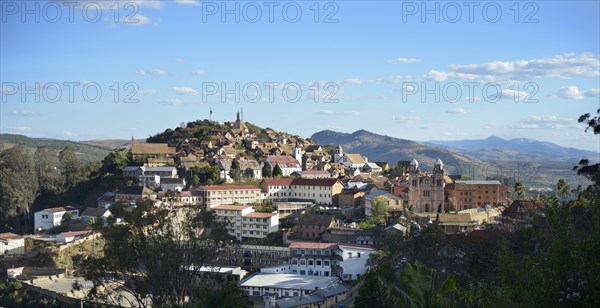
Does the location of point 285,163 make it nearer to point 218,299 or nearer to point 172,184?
point 172,184

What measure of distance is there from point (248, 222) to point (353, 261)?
10.1 metres

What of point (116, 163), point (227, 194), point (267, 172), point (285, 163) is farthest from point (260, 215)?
point (116, 163)

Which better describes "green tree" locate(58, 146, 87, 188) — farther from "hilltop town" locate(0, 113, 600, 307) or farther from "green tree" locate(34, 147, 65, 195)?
"hilltop town" locate(0, 113, 600, 307)

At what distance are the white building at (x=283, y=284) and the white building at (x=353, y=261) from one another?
5.44ft

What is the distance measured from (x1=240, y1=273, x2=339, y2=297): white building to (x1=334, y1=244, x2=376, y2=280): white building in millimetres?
1657

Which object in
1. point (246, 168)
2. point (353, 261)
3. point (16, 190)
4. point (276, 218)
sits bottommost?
point (353, 261)

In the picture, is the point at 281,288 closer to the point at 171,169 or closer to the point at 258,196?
the point at 258,196

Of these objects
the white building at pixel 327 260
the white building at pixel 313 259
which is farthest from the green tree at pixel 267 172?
the white building at pixel 313 259

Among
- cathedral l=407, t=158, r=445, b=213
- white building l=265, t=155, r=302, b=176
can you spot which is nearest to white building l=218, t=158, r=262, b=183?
white building l=265, t=155, r=302, b=176

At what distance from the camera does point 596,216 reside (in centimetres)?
1017

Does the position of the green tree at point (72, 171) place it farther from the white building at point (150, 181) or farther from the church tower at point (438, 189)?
the church tower at point (438, 189)

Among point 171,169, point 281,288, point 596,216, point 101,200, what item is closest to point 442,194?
point 281,288

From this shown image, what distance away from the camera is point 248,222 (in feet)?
142

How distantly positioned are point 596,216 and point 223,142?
5871 centimetres
